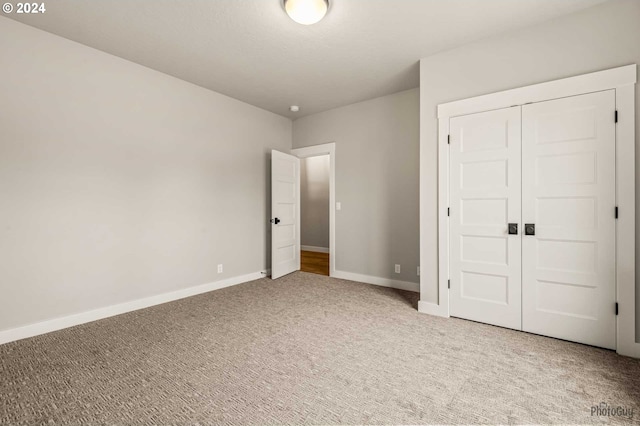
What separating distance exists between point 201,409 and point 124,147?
279 cm

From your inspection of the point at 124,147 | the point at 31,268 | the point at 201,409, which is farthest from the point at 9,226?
the point at 201,409

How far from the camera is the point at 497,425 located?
145cm

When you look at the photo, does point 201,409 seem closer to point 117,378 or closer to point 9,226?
point 117,378

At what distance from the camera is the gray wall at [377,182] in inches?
156

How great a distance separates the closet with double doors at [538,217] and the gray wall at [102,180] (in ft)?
10.3

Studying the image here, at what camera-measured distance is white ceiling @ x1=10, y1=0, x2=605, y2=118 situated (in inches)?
89.7

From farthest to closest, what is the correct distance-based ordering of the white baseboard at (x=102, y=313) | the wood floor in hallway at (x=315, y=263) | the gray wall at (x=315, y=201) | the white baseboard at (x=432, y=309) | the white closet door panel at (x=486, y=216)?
the gray wall at (x=315, y=201)
the wood floor in hallway at (x=315, y=263)
the white baseboard at (x=432, y=309)
the white closet door panel at (x=486, y=216)
the white baseboard at (x=102, y=313)

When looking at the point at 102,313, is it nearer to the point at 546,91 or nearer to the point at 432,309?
the point at 432,309

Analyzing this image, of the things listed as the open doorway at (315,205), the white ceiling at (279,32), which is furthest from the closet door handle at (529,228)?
the open doorway at (315,205)

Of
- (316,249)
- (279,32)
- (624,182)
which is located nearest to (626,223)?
(624,182)

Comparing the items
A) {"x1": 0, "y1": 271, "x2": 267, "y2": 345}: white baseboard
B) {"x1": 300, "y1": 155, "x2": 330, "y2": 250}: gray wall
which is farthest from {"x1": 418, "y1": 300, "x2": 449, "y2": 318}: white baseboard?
{"x1": 300, "y1": 155, "x2": 330, "y2": 250}: gray wall

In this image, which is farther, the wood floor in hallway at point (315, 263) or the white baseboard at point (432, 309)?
the wood floor in hallway at point (315, 263)

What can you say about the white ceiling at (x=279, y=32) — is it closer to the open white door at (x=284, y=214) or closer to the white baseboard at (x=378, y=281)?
the open white door at (x=284, y=214)

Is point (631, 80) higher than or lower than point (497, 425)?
higher
